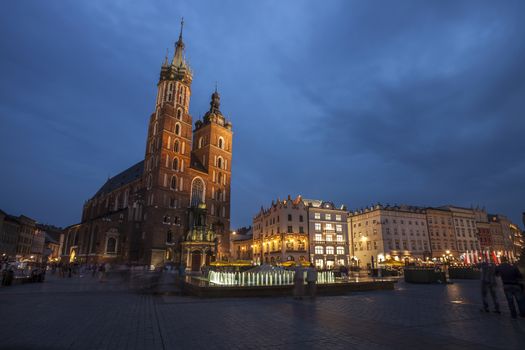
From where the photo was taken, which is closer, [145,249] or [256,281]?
[256,281]

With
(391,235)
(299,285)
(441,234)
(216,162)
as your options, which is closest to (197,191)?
(216,162)

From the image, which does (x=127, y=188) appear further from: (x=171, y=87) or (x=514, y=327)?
(x=514, y=327)

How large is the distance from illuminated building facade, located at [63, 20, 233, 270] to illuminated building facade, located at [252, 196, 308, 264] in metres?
10.9

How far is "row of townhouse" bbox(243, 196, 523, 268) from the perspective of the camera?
221 feet

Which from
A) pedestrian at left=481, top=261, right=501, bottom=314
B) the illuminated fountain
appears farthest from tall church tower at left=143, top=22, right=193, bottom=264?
pedestrian at left=481, top=261, right=501, bottom=314

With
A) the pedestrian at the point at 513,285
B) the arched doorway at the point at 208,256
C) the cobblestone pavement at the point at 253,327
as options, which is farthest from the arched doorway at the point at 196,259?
the pedestrian at the point at 513,285

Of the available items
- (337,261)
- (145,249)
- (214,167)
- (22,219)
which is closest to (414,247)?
(337,261)

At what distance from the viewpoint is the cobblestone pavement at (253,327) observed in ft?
21.9

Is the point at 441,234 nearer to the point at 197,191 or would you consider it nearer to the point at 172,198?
the point at 197,191

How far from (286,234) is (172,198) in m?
25.8

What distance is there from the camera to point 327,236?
69250 millimetres

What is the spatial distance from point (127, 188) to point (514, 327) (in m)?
75.0

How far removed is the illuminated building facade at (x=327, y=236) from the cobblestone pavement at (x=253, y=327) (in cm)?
5678

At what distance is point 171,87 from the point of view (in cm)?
7012
